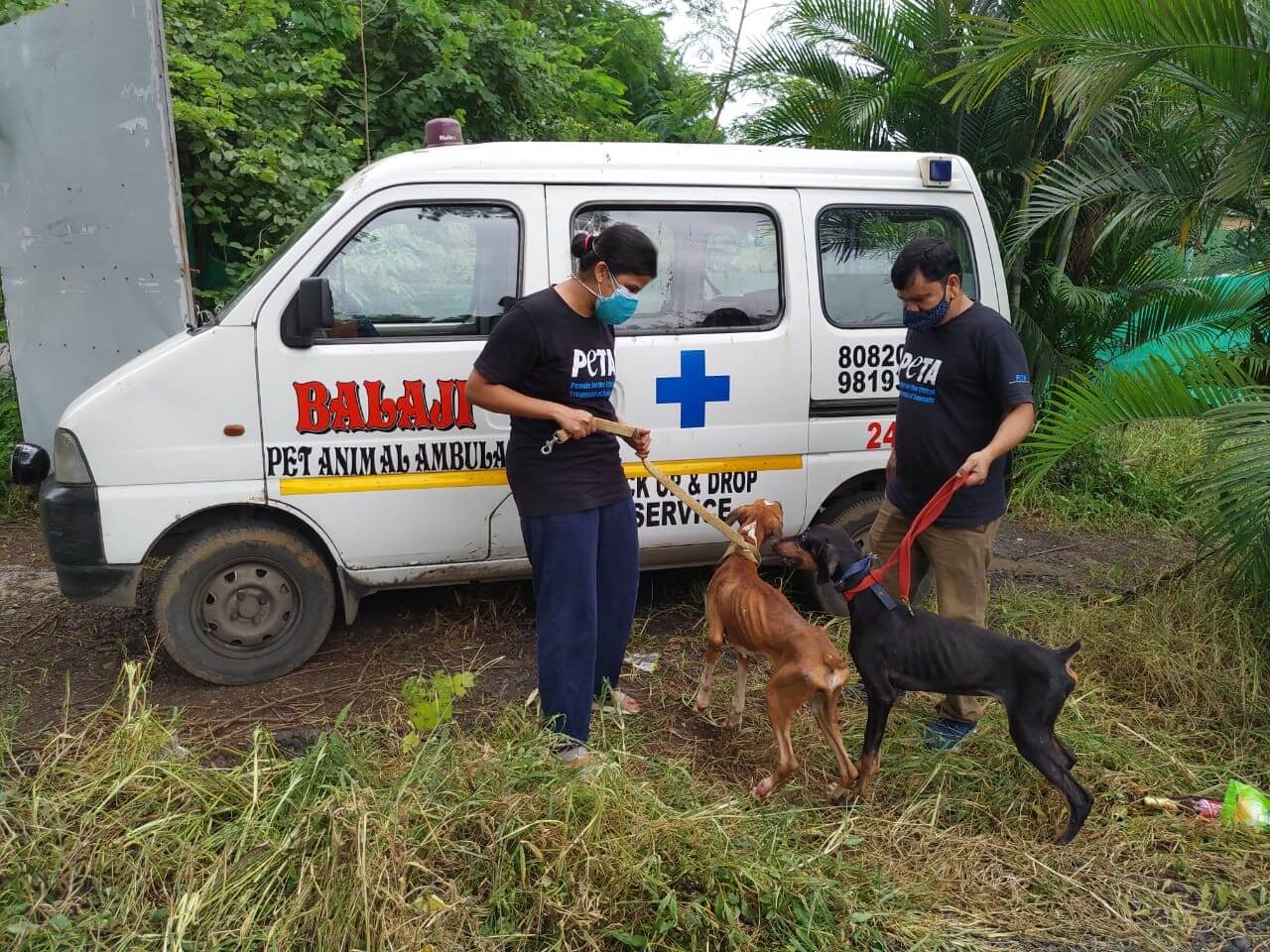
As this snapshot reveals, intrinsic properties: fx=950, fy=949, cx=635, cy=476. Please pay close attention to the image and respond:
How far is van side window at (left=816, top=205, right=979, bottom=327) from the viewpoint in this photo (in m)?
4.52

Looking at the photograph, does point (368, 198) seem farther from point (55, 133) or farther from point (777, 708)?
point (55, 133)

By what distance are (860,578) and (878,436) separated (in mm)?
1466

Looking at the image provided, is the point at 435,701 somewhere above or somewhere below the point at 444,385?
below

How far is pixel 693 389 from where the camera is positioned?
4273mm

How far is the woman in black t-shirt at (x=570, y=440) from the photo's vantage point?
10.2ft

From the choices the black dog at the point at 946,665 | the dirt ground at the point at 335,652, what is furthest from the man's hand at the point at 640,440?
the dirt ground at the point at 335,652

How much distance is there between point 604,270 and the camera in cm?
316

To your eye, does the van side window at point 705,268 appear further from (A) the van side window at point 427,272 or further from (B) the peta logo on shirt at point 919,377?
(B) the peta logo on shirt at point 919,377

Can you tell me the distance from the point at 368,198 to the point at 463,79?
5.01m

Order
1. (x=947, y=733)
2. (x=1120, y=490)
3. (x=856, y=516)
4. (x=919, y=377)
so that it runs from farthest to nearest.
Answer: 1. (x=1120, y=490)
2. (x=856, y=516)
3. (x=947, y=733)
4. (x=919, y=377)

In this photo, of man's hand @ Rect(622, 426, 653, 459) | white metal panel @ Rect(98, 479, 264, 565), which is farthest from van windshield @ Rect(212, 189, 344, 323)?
man's hand @ Rect(622, 426, 653, 459)

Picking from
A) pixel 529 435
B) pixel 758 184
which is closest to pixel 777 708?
pixel 529 435

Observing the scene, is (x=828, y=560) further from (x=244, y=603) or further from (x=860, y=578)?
(x=244, y=603)

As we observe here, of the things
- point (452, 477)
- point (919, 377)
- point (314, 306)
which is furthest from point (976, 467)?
point (314, 306)
